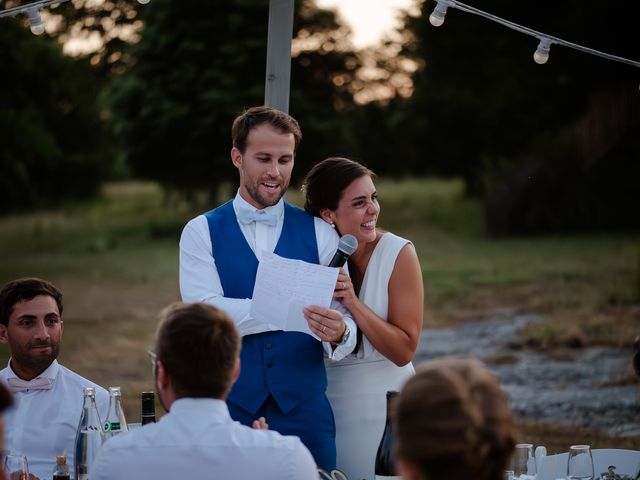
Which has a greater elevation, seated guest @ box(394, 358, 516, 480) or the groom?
the groom

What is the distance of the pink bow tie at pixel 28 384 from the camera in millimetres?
4066

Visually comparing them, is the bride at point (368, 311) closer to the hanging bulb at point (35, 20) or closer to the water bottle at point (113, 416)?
the water bottle at point (113, 416)

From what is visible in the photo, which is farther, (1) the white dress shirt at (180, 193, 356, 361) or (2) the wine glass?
(1) the white dress shirt at (180, 193, 356, 361)

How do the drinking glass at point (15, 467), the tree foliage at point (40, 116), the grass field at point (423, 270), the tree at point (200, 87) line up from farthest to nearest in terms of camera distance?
the tree at point (200, 87)
the tree foliage at point (40, 116)
the grass field at point (423, 270)
the drinking glass at point (15, 467)

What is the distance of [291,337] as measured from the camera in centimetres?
380

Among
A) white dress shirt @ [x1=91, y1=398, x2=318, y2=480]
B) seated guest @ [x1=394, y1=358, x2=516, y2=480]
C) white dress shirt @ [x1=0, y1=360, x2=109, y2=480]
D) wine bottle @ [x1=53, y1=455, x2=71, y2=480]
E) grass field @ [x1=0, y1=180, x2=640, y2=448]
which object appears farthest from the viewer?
grass field @ [x1=0, y1=180, x2=640, y2=448]

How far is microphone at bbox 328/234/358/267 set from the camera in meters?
3.62

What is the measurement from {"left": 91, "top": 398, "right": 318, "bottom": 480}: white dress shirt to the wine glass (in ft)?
3.20

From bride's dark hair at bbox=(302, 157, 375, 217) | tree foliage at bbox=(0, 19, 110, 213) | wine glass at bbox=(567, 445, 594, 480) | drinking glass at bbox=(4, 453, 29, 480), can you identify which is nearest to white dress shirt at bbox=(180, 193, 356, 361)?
bride's dark hair at bbox=(302, 157, 375, 217)

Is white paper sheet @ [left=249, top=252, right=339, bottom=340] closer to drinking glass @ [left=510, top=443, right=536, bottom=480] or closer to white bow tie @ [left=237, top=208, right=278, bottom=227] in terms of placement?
white bow tie @ [left=237, top=208, right=278, bottom=227]

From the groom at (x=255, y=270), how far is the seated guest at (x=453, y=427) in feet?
5.23

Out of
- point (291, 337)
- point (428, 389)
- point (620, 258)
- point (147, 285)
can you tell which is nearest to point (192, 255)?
point (291, 337)

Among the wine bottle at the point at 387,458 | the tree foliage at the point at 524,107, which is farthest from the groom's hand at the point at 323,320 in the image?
the tree foliage at the point at 524,107

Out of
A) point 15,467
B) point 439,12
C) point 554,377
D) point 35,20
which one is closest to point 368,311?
point 439,12
